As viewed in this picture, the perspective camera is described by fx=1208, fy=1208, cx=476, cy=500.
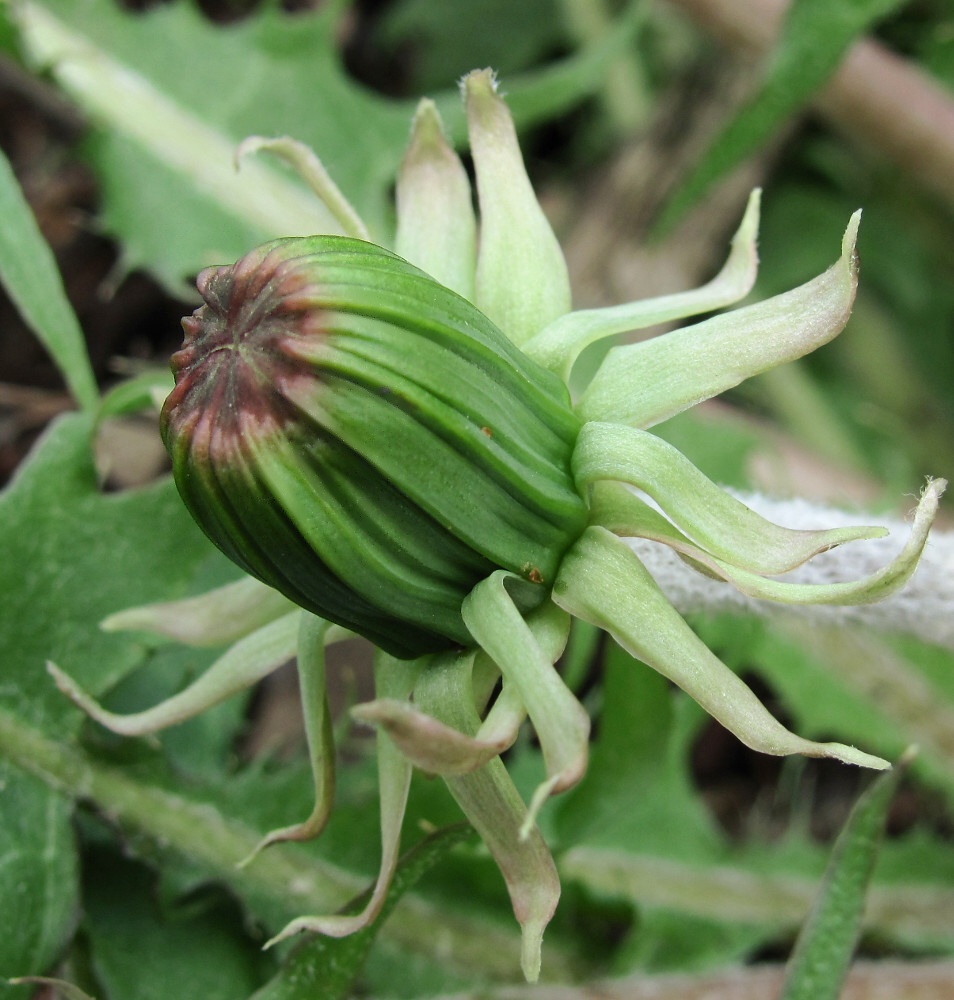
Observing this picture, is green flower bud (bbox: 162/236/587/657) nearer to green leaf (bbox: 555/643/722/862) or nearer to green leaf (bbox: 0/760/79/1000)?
green leaf (bbox: 555/643/722/862)

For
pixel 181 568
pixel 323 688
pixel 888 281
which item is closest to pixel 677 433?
pixel 888 281

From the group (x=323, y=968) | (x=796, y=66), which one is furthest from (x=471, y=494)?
(x=796, y=66)

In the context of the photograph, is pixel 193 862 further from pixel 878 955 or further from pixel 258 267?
pixel 878 955

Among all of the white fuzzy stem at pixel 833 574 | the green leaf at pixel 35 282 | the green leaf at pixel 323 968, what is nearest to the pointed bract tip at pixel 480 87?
the white fuzzy stem at pixel 833 574

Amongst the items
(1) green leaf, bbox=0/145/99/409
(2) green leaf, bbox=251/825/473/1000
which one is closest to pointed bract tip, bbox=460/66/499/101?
(1) green leaf, bbox=0/145/99/409

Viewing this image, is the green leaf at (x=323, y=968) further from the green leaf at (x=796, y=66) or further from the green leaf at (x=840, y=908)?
the green leaf at (x=796, y=66)

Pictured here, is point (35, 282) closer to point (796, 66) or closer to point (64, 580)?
point (64, 580)
